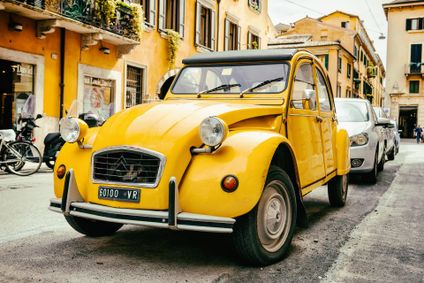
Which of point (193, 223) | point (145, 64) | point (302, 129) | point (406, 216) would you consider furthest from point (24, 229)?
point (145, 64)

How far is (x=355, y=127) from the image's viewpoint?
959 centimetres

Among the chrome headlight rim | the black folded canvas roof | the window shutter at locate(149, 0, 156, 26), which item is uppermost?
the window shutter at locate(149, 0, 156, 26)

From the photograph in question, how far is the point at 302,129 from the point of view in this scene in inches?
200

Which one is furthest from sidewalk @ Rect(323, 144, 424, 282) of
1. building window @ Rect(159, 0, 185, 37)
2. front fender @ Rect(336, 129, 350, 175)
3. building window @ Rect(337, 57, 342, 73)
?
building window @ Rect(337, 57, 342, 73)

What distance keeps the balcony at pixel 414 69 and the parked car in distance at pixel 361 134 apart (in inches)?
1803

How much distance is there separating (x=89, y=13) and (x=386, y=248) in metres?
13.0

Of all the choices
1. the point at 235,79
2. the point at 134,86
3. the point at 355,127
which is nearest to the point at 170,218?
the point at 235,79

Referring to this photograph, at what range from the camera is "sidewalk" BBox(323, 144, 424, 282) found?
3.75 m

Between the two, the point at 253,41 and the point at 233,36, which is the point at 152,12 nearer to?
the point at 233,36

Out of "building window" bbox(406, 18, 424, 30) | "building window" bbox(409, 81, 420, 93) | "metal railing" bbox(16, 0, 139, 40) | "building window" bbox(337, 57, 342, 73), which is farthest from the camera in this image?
"building window" bbox(409, 81, 420, 93)

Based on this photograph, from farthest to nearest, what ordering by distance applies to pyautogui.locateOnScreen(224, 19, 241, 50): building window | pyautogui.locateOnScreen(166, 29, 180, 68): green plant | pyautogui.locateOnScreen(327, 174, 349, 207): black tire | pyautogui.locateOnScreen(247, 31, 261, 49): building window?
pyautogui.locateOnScreen(247, 31, 261, 49): building window, pyautogui.locateOnScreen(224, 19, 241, 50): building window, pyautogui.locateOnScreen(166, 29, 180, 68): green plant, pyautogui.locateOnScreen(327, 174, 349, 207): black tire

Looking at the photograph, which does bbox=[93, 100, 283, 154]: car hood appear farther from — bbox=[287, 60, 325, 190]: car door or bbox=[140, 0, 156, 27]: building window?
bbox=[140, 0, 156, 27]: building window

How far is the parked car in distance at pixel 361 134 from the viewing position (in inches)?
363

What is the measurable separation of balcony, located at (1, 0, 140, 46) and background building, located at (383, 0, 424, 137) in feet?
140
